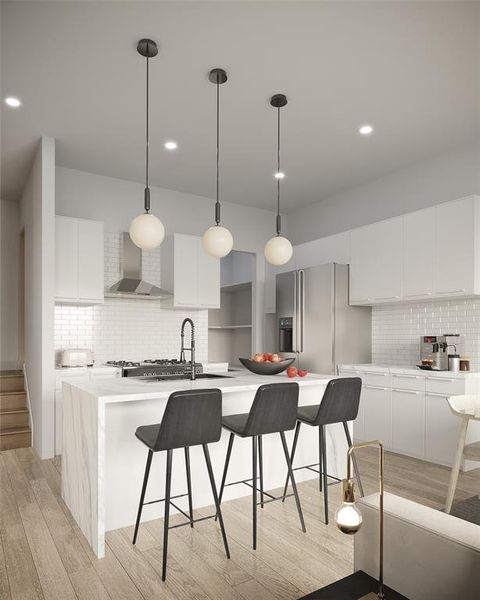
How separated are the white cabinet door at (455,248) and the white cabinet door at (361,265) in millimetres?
864

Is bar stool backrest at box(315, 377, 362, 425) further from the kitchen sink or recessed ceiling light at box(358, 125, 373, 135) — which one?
recessed ceiling light at box(358, 125, 373, 135)

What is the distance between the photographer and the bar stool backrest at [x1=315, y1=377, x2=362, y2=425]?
3.12 m

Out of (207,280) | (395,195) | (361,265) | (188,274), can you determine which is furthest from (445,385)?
(188,274)

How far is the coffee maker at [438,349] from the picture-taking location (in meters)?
4.61

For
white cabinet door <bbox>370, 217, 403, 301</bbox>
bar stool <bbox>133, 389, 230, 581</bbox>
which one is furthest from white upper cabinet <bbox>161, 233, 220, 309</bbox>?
bar stool <bbox>133, 389, 230, 581</bbox>

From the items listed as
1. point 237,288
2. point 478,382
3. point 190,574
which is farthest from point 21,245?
point 478,382

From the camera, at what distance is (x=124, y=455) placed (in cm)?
304

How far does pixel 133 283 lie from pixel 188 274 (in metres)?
0.76

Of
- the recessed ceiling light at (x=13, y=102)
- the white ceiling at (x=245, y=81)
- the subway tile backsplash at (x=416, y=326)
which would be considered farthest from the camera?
the subway tile backsplash at (x=416, y=326)

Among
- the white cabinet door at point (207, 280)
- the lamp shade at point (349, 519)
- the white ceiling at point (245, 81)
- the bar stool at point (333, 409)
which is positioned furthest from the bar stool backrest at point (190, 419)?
the white cabinet door at point (207, 280)

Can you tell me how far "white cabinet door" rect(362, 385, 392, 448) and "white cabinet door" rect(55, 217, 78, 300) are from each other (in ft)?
11.6

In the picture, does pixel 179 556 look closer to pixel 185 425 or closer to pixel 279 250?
pixel 185 425

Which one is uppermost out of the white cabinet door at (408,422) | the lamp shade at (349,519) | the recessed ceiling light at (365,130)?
the recessed ceiling light at (365,130)

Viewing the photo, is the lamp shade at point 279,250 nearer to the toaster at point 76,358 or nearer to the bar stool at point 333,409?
the bar stool at point 333,409
